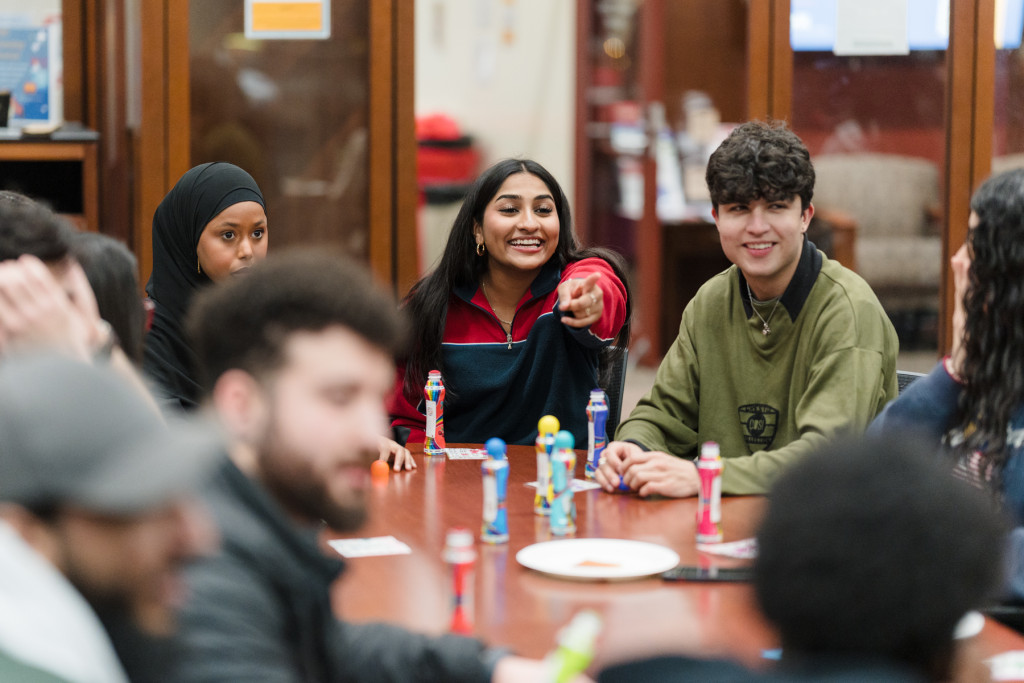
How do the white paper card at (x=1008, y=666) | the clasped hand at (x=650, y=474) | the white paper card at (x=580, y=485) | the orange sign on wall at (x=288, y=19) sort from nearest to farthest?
1. the white paper card at (x=1008, y=666)
2. the clasped hand at (x=650, y=474)
3. the white paper card at (x=580, y=485)
4. the orange sign on wall at (x=288, y=19)

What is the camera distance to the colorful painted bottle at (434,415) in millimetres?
2658

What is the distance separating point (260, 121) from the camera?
14.2ft

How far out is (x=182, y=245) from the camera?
307cm

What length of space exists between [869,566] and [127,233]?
416cm

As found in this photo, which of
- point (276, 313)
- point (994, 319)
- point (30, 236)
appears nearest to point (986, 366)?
point (994, 319)

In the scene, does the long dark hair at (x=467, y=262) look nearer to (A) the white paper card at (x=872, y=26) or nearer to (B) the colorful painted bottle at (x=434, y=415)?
(B) the colorful painted bottle at (x=434, y=415)

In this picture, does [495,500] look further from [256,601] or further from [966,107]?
[966,107]

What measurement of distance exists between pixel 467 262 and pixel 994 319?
1461 millimetres

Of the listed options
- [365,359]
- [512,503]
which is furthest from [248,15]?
[365,359]

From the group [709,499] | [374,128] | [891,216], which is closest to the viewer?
[709,499]

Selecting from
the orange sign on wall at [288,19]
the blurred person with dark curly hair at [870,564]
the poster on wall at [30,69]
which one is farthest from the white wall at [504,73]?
the blurred person with dark curly hair at [870,564]

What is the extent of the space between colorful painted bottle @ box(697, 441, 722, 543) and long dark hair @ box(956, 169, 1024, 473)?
442 millimetres

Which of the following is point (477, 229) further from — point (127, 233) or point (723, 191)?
point (127, 233)

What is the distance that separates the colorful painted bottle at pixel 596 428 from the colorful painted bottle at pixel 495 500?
1.58ft
